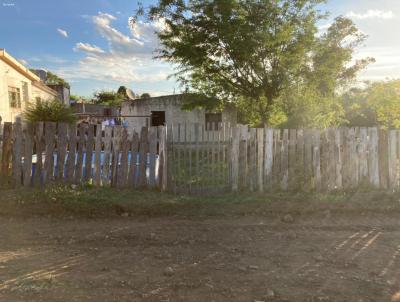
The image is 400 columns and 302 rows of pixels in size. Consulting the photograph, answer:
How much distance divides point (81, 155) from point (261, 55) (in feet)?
30.6

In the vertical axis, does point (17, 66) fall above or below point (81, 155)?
above

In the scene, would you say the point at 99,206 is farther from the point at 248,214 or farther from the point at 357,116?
the point at 357,116

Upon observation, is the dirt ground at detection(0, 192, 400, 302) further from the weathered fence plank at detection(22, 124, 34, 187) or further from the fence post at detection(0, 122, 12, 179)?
the fence post at detection(0, 122, 12, 179)

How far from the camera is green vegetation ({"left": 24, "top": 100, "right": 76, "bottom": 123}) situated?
12.6 meters

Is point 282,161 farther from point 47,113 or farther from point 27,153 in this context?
point 47,113

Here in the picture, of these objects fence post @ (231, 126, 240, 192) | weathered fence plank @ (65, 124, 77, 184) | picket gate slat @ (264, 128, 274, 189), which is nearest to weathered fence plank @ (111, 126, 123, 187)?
weathered fence plank @ (65, 124, 77, 184)

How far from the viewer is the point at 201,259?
14.8ft

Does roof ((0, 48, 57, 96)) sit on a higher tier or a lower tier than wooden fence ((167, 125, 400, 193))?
higher

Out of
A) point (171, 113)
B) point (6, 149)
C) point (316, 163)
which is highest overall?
point (171, 113)

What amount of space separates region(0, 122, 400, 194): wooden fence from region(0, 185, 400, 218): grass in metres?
0.38

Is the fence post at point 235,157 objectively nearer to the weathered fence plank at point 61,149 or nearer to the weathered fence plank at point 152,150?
the weathered fence plank at point 152,150

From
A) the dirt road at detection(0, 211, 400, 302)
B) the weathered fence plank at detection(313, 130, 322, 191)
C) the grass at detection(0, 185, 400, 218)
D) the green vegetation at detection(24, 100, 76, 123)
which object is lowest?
the dirt road at detection(0, 211, 400, 302)

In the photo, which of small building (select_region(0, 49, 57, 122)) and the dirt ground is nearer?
the dirt ground

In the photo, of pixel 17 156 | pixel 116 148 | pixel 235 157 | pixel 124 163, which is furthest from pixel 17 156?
pixel 235 157
